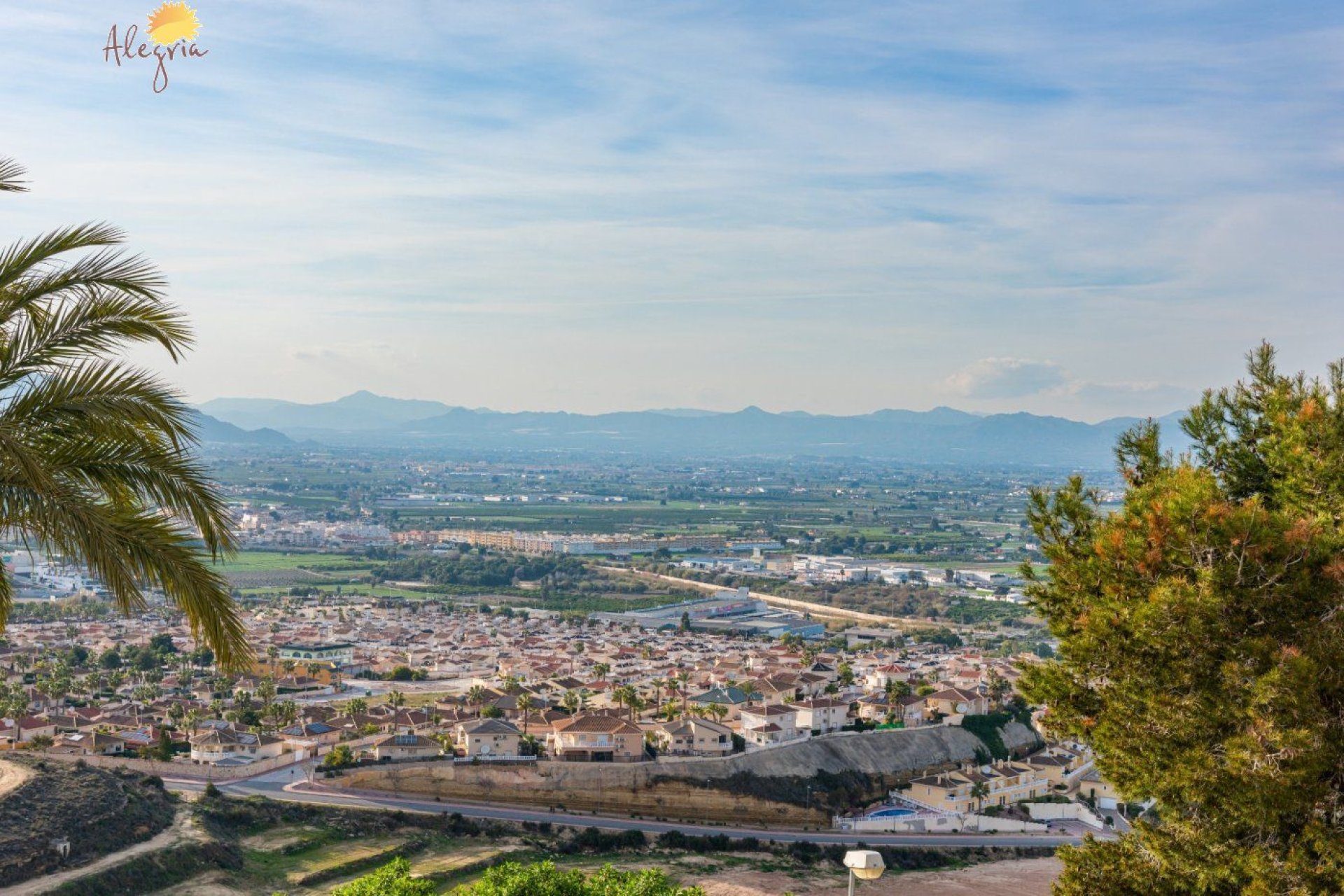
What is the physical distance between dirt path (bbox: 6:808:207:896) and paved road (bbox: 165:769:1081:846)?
3.13 m

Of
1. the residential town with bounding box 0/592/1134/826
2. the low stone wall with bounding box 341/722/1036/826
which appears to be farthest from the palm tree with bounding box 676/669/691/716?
the low stone wall with bounding box 341/722/1036/826

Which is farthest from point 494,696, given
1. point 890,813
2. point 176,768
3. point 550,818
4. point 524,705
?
point 890,813

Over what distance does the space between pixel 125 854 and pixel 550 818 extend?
10.1 metres

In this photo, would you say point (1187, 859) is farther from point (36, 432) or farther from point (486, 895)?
point (36, 432)

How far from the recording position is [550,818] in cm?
2959

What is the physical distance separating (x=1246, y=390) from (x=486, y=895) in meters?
7.13

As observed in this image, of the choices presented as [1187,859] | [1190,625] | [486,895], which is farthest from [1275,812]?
[486,895]

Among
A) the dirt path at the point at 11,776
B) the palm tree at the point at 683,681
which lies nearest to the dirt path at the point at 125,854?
the dirt path at the point at 11,776

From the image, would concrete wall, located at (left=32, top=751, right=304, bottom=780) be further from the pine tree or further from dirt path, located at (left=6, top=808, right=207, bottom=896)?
the pine tree

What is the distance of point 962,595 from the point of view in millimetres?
75875

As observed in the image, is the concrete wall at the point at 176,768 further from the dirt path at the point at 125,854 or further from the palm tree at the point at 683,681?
the palm tree at the point at 683,681

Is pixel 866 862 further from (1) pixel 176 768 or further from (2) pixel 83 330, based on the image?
(1) pixel 176 768

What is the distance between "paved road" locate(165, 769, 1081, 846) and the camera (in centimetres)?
2884

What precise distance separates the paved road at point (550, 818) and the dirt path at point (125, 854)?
3135mm
